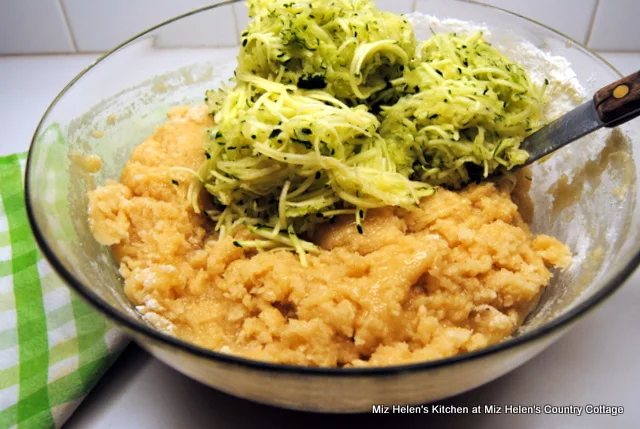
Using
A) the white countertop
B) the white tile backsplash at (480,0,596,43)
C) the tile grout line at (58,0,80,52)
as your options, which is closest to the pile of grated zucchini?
the white countertop

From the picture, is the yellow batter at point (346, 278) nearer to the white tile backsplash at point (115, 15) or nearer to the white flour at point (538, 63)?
the white flour at point (538, 63)

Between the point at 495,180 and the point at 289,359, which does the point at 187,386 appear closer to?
the point at 289,359

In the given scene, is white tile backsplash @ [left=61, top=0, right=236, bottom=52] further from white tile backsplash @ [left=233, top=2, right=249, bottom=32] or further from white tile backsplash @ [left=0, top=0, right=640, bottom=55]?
white tile backsplash @ [left=233, top=2, right=249, bottom=32]

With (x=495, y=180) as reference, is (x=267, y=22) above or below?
above

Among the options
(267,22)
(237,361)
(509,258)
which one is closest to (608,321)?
(509,258)

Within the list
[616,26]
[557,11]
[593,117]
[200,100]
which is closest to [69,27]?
[200,100]

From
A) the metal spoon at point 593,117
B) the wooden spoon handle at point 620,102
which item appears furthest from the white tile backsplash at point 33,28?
the wooden spoon handle at point 620,102
